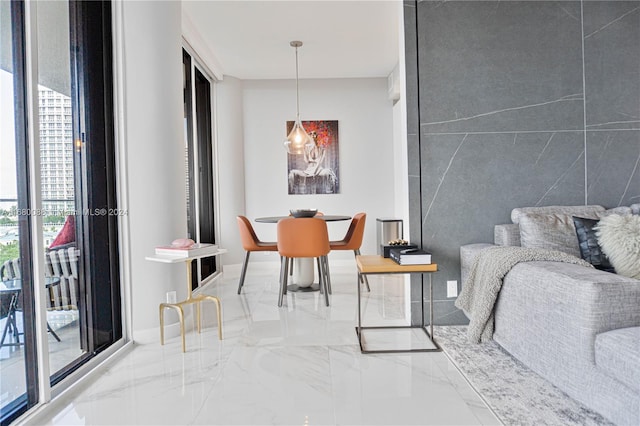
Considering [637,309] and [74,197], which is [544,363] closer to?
[637,309]

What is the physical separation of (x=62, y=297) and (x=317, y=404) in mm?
1420

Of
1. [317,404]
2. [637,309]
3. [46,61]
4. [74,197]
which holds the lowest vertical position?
[317,404]

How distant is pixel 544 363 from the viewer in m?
2.07

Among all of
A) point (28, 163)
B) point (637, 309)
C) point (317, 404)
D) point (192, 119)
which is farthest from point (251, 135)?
point (637, 309)

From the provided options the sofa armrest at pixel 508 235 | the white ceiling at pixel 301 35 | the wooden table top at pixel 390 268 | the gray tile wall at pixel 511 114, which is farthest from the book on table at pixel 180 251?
the white ceiling at pixel 301 35

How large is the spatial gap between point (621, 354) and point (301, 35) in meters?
4.04

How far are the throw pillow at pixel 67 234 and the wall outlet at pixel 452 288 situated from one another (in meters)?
2.41

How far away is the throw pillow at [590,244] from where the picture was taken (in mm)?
2544

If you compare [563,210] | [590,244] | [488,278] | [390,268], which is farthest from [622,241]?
[390,268]

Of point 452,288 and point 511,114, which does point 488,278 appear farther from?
point 511,114

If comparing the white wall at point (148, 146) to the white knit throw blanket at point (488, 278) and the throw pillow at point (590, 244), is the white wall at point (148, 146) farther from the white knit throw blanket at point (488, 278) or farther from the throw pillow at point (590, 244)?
the throw pillow at point (590, 244)

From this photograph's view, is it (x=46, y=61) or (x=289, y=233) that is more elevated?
(x=46, y=61)

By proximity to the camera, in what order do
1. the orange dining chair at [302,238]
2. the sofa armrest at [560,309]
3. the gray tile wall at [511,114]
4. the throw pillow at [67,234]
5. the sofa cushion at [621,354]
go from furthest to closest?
the orange dining chair at [302,238], the gray tile wall at [511,114], the throw pillow at [67,234], the sofa armrest at [560,309], the sofa cushion at [621,354]

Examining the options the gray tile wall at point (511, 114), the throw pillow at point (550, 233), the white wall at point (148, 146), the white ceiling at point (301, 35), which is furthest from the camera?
the white ceiling at point (301, 35)
